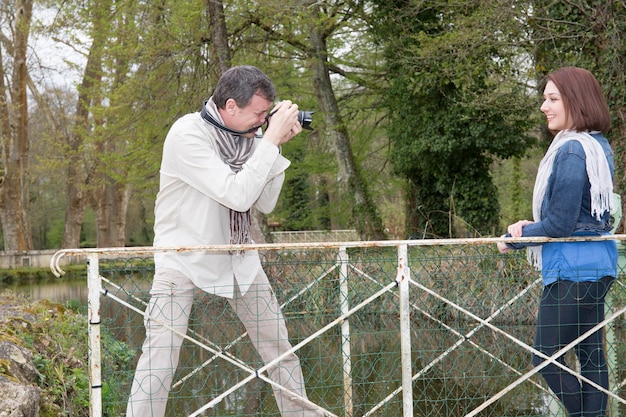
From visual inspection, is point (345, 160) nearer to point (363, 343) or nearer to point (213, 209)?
point (363, 343)

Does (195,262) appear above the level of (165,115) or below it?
below

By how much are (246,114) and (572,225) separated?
4.99 ft

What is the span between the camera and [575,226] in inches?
134

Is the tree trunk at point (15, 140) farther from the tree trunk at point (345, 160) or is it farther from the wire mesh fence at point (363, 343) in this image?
the wire mesh fence at point (363, 343)

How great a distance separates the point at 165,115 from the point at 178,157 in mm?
15399

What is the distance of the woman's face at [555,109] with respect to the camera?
3381 millimetres

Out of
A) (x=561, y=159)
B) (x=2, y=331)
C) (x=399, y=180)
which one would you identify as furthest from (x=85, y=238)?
(x=561, y=159)

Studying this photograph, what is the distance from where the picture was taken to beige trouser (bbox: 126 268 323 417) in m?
3.23

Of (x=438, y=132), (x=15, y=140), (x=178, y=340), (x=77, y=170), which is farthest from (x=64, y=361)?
(x=15, y=140)

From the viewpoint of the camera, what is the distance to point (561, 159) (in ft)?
10.7

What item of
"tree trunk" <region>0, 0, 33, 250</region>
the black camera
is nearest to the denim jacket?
the black camera

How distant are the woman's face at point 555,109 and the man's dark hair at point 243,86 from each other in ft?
4.14

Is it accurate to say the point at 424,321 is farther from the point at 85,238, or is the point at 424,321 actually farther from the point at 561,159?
the point at 85,238

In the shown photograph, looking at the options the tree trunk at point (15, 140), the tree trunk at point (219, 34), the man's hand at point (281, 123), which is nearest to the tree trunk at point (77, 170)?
the tree trunk at point (15, 140)
